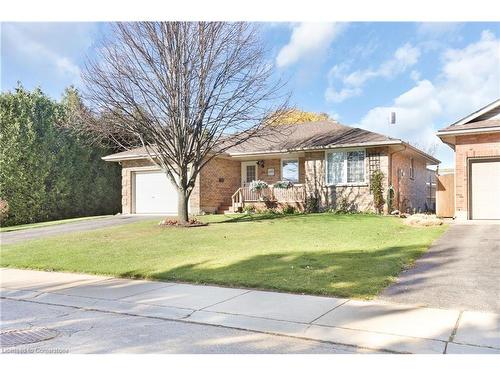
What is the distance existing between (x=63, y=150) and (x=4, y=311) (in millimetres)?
19031

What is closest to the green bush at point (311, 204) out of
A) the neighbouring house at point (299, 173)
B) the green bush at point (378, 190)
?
the neighbouring house at point (299, 173)

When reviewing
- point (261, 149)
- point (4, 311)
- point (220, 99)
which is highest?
point (220, 99)

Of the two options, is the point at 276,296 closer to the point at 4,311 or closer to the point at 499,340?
the point at 499,340

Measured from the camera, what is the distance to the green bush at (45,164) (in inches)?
836

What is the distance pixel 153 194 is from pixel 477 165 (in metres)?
15.2

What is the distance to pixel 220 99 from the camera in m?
16.1

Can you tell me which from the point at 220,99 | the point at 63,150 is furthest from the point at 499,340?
the point at 63,150

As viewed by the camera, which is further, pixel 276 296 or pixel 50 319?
pixel 276 296

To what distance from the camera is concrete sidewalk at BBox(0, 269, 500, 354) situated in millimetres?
4516

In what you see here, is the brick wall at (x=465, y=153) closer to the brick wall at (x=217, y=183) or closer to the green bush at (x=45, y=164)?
the brick wall at (x=217, y=183)

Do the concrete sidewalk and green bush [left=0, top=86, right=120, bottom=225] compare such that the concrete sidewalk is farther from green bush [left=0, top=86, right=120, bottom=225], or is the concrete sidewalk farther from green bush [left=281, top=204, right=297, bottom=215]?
green bush [left=0, top=86, right=120, bottom=225]

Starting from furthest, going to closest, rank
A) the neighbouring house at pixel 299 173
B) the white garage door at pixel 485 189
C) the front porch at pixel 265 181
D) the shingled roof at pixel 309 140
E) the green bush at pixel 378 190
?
1. the front porch at pixel 265 181
2. the neighbouring house at pixel 299 173
3. the shingled roof at pixel 309 140
4. the green bush at pixel 378 190
5. the white garage door at pixel 485 189

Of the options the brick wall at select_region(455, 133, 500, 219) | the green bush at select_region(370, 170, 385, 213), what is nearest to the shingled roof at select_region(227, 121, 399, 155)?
the green bush at select_region(370, 170, 385, 213)
